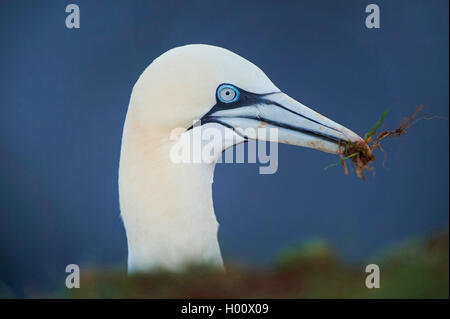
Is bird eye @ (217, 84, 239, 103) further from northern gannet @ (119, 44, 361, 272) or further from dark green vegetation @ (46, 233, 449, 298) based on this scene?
dark green vegetation @ (46, 233, 449, 298)

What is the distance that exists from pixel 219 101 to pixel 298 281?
77 centimetres

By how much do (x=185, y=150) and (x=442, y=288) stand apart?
1.18 m

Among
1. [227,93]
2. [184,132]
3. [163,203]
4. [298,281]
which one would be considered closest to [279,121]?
[227,93]

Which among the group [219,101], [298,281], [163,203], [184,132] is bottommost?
[298,281]

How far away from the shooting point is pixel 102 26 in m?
3.25

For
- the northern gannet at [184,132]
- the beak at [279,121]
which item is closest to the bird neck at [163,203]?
the northern gannet at [184,132]

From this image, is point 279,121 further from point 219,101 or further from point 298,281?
point 298,281

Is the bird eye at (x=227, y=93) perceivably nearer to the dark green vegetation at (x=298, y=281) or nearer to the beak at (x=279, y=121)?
the beak at (x=279, y=121)

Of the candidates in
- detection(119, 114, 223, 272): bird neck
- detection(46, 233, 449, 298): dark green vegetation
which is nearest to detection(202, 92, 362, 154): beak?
detection(119, 114, 223, 272): bird neck

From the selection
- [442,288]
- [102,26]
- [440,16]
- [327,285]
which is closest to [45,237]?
[102,26]

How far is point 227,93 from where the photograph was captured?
2.30m

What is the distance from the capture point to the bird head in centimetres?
222
